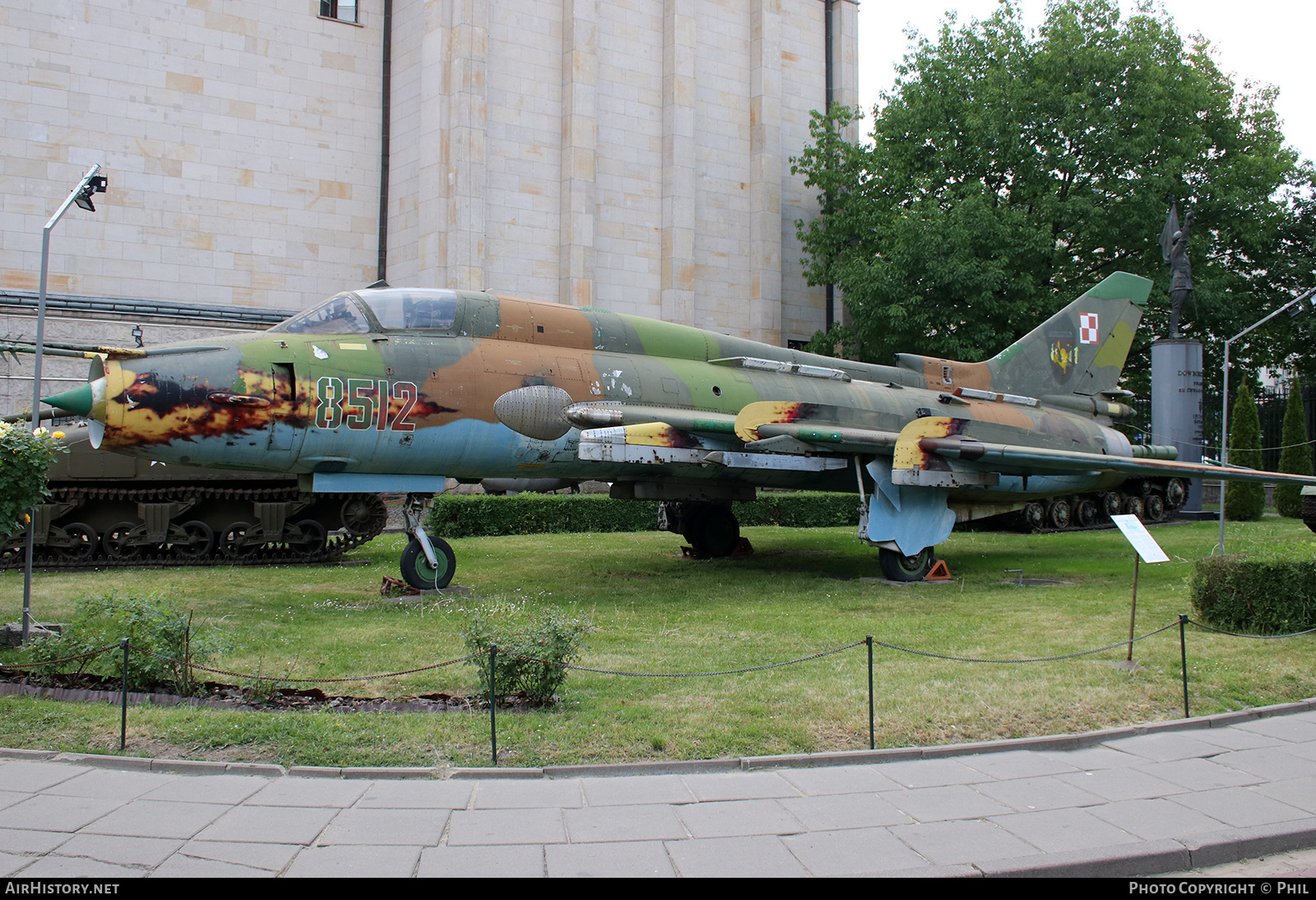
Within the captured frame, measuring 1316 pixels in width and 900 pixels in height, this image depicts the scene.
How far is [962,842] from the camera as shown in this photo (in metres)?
4.86

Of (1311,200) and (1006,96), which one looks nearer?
(1006,96)

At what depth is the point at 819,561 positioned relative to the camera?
17.2 metres

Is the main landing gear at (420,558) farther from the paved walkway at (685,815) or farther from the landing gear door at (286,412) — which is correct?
the paved walkway at (685,815)

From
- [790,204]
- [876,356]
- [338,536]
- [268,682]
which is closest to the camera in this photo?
[268,682]

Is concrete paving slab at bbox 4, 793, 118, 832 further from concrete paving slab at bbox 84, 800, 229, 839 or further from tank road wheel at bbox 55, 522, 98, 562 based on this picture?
tank road wheel at bbox 55, 522, 98, 562

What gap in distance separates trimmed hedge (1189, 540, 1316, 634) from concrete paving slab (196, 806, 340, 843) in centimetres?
956

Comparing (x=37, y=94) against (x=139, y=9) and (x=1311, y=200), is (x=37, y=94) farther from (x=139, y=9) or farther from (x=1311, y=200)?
(x=1311, y=200)

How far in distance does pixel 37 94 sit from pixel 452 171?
9.96 m

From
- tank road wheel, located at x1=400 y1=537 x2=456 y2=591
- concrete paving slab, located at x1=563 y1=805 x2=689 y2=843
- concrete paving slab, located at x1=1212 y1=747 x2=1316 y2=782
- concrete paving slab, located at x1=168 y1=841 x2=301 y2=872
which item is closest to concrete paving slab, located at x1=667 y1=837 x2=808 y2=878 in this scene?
concrete paving slab, located at x1=563 y1=805 x2=689 y2=843

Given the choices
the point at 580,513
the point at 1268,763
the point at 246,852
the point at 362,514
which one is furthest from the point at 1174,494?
the point at 246,852

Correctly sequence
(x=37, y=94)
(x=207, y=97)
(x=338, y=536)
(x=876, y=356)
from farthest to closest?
(x=876, y=356) → (x=207, y=97) → (x=37, y=94) → (x=338, y=536)

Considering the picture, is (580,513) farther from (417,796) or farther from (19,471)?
(417,796)
